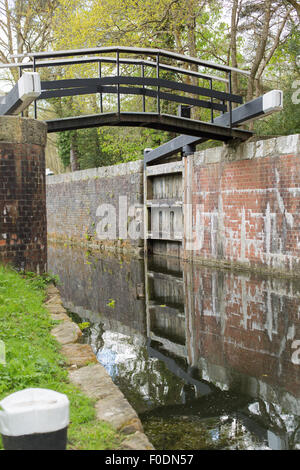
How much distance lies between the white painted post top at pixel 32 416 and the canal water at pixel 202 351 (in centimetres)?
130

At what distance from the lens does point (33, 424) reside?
2.49 m

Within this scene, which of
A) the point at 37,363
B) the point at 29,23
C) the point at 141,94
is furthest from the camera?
the point at 29,23

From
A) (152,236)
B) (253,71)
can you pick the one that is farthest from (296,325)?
(253,71)

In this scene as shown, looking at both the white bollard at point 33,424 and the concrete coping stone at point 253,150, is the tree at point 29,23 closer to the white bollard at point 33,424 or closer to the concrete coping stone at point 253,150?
the concrete coping stone at point 253,150

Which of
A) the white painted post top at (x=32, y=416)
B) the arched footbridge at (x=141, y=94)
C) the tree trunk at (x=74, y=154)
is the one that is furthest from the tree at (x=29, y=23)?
the white painted post top at (x=32, y=416)

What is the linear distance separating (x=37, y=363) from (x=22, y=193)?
529 cm

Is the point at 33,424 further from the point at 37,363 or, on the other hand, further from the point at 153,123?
the point at 153,123

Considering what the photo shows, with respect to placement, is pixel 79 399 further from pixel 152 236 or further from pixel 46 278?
pixel 152 236

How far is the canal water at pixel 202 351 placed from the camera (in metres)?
3.98

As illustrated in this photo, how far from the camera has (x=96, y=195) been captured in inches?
788

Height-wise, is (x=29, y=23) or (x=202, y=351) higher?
(x=29, y=23)

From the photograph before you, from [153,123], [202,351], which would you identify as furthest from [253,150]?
[202,351]

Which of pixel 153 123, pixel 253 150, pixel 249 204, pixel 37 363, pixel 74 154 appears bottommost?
pixel 37 363
